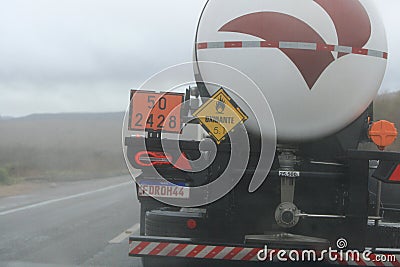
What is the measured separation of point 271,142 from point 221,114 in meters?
0.51

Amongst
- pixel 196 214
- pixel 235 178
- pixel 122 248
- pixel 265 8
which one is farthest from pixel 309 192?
pixel 122 248

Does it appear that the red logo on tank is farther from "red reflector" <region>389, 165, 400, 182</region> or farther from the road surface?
the road surface

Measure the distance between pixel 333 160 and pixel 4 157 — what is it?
21.5 metres

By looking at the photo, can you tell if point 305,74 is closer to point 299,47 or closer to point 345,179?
point 299,47

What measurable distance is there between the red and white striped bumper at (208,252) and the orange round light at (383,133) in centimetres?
98

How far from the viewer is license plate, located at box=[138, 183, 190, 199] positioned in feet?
17.5

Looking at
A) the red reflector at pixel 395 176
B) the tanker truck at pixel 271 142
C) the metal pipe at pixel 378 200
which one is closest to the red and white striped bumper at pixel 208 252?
→ the tanker truck at pixel 271 142

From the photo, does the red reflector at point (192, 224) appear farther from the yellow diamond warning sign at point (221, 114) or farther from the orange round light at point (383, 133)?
the orange round light at point (383, 133)

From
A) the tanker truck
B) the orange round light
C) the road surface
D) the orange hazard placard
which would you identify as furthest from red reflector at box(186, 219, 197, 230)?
the road surface

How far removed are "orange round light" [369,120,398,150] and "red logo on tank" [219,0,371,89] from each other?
65 cm

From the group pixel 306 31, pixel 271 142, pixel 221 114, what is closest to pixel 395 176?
pixel 271 142

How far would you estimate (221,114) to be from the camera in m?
4.98

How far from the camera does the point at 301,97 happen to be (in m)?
4.89

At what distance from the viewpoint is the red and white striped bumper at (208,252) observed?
509cm
